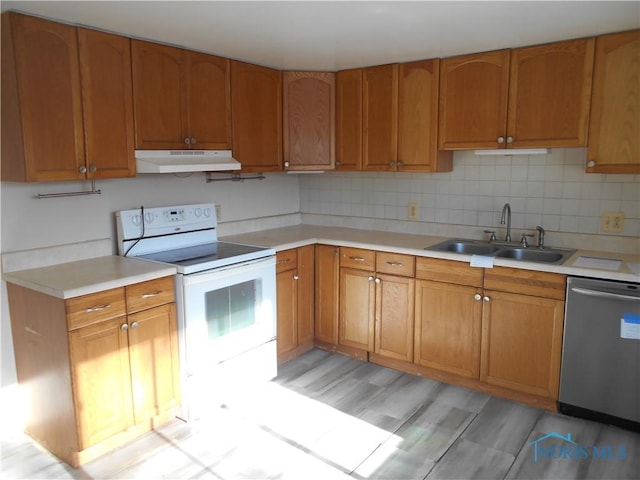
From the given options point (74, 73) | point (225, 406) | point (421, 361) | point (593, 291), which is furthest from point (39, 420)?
point (593, 291)

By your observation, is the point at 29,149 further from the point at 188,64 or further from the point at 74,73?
the point at 188,64

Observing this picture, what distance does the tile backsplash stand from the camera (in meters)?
3.08

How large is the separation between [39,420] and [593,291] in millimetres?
2949

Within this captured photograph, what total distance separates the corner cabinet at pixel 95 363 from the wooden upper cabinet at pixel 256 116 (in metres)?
1.21

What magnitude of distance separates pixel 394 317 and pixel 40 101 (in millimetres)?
2418

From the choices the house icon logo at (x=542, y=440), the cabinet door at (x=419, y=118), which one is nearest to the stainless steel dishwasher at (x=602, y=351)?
the house icon logo at (x=542, y=440)

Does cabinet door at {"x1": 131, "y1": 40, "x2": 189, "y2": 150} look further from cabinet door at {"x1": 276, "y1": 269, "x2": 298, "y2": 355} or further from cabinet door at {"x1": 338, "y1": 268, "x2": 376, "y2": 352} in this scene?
cabinet door at {"x1": 338, "y1": 268, "x2": 376, "y2": 352}

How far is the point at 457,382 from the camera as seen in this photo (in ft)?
10.6

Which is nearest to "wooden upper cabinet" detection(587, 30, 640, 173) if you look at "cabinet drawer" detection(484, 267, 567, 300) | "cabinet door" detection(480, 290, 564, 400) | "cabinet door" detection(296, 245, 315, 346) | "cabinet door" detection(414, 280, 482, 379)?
"cabinet drawer" detection(484, 267, 567, 300)

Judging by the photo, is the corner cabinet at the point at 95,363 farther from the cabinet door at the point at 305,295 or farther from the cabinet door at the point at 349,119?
the cabinet door at the point at 349,119

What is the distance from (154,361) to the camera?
267 cm

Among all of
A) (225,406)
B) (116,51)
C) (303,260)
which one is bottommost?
(225,406)

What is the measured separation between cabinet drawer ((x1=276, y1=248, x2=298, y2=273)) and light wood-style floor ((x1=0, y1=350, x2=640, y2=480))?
79 cm

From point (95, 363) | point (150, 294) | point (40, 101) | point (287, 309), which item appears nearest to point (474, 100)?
point (287, 309)
